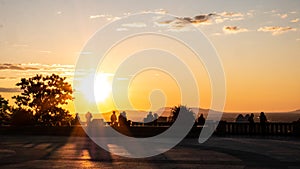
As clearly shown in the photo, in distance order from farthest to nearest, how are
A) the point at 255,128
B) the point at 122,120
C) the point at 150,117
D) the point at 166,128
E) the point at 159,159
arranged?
the point at 150,117 → the point at 122,120 → the point at 255,128 → the point at 166,128 → the point at 159,159

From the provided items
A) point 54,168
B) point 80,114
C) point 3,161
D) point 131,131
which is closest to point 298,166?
point 54,168

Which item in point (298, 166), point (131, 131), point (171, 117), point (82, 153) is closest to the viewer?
point (298, 166)

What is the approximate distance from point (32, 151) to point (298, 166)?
11.6 metres

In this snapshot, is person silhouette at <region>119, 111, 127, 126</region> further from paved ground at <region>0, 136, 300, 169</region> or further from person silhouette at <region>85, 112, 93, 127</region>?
paved ground at <region>0, 136, 300, 169</region>

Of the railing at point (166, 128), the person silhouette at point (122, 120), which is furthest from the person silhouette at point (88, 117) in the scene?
the railing at point (166, 128)

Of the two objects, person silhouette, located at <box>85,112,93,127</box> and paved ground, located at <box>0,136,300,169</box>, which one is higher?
person silhouette, located at <box>85,112,93,127</box>

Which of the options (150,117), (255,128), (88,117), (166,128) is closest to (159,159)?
(166,128)

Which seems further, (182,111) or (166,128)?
A: (182,111)

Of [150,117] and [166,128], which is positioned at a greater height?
[150,117]

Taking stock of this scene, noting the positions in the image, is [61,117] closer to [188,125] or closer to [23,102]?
[23,102]

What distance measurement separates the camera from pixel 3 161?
17.8 metres

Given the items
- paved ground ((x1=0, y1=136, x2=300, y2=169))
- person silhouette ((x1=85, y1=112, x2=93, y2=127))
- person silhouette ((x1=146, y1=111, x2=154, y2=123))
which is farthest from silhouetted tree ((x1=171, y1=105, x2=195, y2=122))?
paved ground ((x1=0, y1=136, x2=300, y2=169))

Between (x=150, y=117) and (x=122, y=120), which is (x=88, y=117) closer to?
(x=122, y=120)

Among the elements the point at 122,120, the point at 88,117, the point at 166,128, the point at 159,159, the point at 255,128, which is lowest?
the point at 159,159
